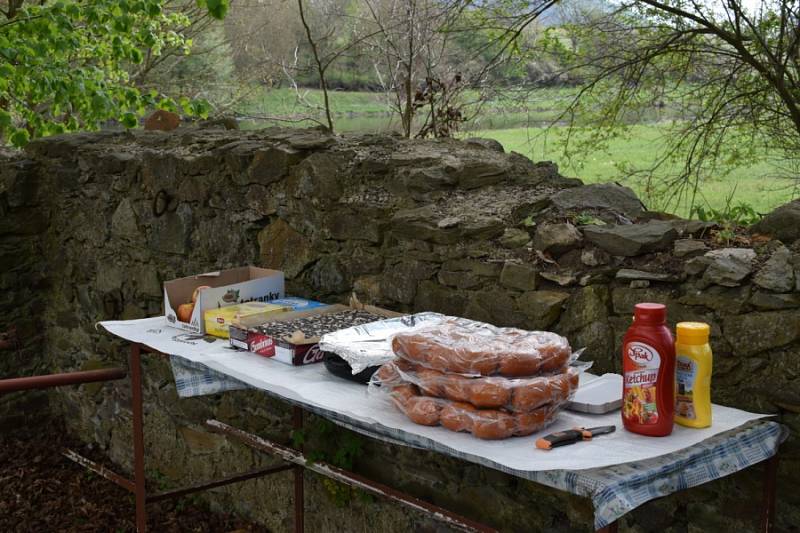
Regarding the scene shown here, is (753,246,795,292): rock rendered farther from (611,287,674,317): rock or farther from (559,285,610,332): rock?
(559,285,610,332): rock

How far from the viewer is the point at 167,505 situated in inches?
181

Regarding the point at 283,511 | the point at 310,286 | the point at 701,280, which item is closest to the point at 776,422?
the point at 701,280

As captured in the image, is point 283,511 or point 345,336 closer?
point 345,336

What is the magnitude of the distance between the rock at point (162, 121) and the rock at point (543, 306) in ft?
11.9

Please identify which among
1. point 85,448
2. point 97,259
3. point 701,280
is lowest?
point 85,448

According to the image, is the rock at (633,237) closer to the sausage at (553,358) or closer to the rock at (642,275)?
the rock at (642,275)

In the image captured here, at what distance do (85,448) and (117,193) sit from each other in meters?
1.73

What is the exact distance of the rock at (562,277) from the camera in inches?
105

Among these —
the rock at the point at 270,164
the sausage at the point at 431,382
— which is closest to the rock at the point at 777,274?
the sausage at the point at 431,382

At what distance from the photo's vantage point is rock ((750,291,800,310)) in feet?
7.23

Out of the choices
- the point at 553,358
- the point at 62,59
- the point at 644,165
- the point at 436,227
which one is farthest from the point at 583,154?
the point at 62,59

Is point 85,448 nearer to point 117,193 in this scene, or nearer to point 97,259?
point 97,259

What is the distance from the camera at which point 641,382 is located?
194 cm

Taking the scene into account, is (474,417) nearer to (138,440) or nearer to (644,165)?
(138,440)
